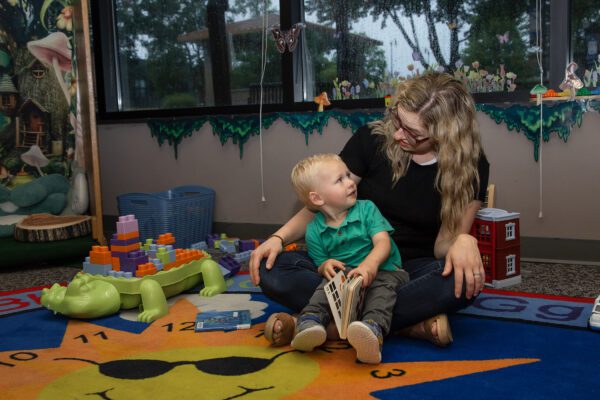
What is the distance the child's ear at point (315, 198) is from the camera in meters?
1.49

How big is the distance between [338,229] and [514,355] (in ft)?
1.60

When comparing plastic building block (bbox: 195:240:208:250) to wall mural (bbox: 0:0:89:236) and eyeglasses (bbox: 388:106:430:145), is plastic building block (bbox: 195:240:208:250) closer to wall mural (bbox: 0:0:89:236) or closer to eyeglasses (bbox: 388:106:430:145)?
wall mural (bbox: 0:0:89:236)

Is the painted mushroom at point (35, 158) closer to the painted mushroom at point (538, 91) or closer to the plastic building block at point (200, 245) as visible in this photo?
the plastic building block at point (200, 245)

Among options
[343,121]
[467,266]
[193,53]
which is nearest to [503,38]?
[343,121]

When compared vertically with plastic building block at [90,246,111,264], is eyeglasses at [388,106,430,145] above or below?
above

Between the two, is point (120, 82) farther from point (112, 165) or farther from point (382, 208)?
point (382, 208)

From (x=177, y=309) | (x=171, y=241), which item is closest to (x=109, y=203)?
(x=171, y=241)

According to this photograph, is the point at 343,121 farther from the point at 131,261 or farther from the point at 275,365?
the point at 275,365

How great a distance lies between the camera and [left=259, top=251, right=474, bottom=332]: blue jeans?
4.53 feet

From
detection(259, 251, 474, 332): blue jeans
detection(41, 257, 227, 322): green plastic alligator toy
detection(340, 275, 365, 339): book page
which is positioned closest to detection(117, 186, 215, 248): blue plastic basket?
detection(41, 257, 227, 322): green plastic alligator toy

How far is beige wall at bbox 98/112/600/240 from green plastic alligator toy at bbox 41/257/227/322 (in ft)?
3.89

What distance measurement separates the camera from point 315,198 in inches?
58.7

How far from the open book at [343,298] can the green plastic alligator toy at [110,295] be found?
0.64 meters

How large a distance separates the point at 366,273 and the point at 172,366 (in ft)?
1.56
